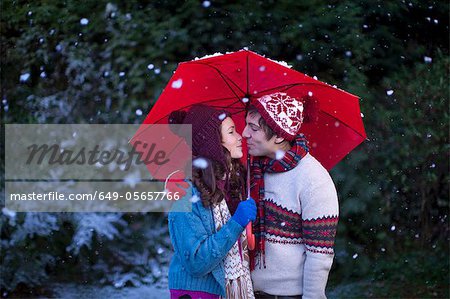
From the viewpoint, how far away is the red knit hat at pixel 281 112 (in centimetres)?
280

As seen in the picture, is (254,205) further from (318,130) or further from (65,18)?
(65,18)

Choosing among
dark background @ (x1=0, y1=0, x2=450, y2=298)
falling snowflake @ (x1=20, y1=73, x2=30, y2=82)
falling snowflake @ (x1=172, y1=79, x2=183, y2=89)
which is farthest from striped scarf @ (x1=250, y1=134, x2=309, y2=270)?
falling snowflake @ (x1=20, y1=73, x2=30, y2=82)

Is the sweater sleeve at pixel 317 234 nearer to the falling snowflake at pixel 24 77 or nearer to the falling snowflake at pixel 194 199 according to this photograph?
the falling snowflake at pixel 194 199

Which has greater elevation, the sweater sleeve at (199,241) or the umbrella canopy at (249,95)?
the umbrella canopy at (249,95)

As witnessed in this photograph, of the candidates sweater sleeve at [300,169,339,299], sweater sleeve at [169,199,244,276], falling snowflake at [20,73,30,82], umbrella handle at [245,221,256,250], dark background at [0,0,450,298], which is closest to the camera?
sweater sleeve at [169,199,244,276]

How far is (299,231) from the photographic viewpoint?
2.77 meters

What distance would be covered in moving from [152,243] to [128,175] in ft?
1.95

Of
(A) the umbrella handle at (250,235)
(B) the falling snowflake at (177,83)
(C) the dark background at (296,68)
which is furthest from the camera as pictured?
(C) the dark background at (296,68)

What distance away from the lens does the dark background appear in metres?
5.22

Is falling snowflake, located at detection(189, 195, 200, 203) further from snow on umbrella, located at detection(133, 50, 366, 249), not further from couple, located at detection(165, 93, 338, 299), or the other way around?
snow on umbrella, located at detection(133, 50, 366, 249)

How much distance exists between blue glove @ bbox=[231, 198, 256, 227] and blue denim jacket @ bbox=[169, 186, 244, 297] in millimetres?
18

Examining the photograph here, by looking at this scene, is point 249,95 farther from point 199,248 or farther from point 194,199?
point 199,248

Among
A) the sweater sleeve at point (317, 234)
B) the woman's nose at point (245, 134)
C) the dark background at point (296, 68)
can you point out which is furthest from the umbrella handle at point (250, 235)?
the dark background at point (296, 68)

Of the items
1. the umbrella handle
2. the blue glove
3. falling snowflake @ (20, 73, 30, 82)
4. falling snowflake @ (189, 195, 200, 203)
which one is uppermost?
the blue glove
